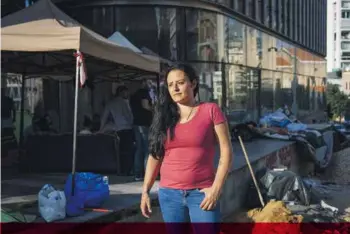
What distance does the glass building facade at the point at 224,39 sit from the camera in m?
16.2

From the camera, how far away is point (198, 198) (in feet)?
11.1

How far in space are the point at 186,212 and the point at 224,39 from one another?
15.7m

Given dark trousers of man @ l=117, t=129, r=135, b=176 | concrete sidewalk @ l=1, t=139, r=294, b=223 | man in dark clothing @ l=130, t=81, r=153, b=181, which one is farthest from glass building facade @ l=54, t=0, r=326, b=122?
dark trousers of man @ l=117, t=129, r=135, b=176

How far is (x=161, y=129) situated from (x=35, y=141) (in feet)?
19.5

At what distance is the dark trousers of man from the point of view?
28.7ft

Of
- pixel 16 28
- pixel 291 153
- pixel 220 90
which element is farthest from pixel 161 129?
pixel 220 90

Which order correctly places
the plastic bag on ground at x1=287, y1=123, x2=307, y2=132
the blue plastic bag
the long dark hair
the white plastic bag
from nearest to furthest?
the long dark hair, the white plastic bag, the blue plastic bag, the plastic bag on ground at x1=287, y1=123, x2=307, y2=132

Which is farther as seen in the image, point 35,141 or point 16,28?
point 35,141

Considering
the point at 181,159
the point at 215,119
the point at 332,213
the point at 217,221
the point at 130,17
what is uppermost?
the point at 130,17

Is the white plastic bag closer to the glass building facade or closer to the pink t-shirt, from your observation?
the pink t-shirt

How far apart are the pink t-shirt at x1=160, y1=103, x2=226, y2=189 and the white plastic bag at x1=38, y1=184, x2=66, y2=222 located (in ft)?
7.27

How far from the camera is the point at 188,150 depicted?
341 centimetres

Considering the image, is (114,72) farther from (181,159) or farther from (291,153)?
(181,159)

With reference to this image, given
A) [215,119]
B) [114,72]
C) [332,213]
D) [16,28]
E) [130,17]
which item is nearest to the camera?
[215,119]
